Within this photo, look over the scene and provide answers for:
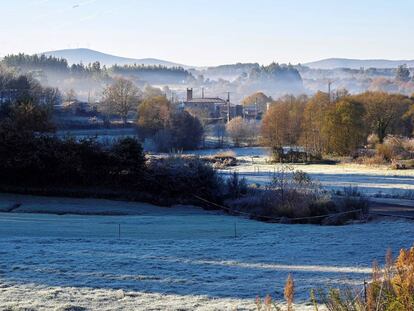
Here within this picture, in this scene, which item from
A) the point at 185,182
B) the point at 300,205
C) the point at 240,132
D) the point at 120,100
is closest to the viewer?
the point at 300,205

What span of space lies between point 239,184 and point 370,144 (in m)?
50.0

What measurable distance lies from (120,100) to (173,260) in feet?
338

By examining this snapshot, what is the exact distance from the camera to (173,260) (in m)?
14.3

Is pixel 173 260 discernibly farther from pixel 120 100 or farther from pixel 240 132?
pixel 120 100

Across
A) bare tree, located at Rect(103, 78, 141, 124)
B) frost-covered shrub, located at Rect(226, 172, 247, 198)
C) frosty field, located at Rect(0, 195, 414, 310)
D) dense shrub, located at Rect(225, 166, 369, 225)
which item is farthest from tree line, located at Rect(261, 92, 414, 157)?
frosty field, located at Rect(0, 195, 414, 310)

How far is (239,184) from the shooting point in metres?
34.1

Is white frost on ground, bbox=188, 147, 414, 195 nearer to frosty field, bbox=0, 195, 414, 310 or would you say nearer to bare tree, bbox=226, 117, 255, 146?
frosty field, bbox=0, 195, 414, 310

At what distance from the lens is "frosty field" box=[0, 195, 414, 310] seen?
10.7 m

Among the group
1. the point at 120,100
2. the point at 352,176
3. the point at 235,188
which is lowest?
the point at 352,176

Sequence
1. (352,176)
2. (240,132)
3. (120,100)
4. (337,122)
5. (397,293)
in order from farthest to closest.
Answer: (120,100), (240,132), (337,122), (352,176), (397,293)

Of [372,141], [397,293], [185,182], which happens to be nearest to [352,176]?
[372,141]

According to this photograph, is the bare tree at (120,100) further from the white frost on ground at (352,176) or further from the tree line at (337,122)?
the white frost on ground at (352,176)

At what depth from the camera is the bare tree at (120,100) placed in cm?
11431

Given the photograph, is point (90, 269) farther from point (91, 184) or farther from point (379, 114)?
point (379, 114)
